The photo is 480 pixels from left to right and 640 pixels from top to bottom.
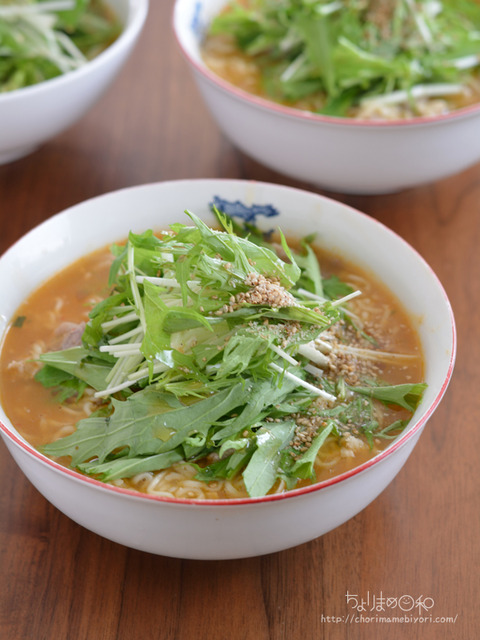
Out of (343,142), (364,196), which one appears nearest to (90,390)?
(343,142)

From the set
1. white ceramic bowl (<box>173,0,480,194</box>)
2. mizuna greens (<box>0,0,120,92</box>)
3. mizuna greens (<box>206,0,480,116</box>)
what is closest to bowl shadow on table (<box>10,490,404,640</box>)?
white ceramic bowl (<box>173,0,480,194</box>)

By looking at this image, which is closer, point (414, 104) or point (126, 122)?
point (414, 104)

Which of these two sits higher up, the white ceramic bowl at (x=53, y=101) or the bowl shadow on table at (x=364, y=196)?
the white ceramic bowl at (x=53, y=101)

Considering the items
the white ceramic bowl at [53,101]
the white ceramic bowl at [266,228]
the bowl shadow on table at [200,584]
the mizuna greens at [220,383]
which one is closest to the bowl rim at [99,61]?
the white ceramic bowl at [53,101]

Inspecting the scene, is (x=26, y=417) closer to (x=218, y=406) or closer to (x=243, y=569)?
(x=218, y=406)

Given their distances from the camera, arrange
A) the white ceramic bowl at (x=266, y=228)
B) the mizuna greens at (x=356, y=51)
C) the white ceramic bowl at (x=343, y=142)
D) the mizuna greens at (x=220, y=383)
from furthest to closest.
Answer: the mizuna greens at (x=356, y=51), the white ceramic bowl at (x=343, y=142), the mizuna greens at (x=220, y=383), the white ceramic bowl at (x=266, y=228)

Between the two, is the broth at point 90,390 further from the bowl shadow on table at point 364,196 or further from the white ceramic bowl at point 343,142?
the bowl shadow on table at point 364,196

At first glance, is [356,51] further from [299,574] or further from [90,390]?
[299,574]

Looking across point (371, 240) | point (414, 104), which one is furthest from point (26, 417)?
point (414, 104)

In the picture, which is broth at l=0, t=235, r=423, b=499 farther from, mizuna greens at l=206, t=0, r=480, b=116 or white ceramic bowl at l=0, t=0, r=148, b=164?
mizuna greens at l=206, t=0, r=480, b=116
